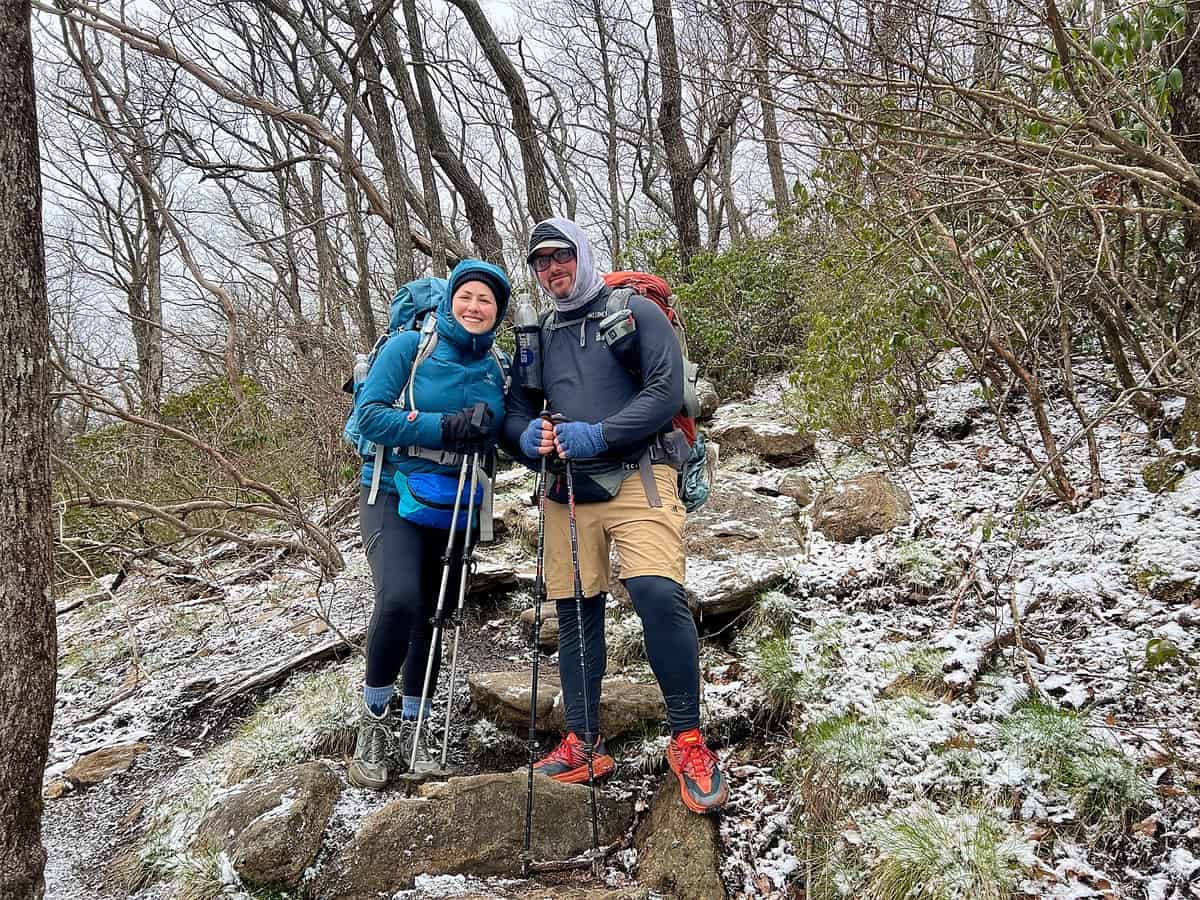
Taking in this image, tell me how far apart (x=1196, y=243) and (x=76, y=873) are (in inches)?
252

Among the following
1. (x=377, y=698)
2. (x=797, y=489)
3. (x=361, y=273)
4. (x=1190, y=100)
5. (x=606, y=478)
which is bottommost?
(x=377, y=698)

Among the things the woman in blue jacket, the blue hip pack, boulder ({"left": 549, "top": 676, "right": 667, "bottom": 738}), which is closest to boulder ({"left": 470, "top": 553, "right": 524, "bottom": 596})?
boulder ({"left": 549, "top": 676, "right": 667, "bottom": 738})

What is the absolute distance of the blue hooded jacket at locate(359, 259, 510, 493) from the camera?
3330mm

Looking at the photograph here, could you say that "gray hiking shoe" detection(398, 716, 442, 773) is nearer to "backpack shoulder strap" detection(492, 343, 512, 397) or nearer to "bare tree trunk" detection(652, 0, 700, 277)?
"backpack shoulder strap" detection(492, 343, 512, 397)

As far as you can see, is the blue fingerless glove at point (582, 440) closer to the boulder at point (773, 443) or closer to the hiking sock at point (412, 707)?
the hiking sock at point (412, 707)

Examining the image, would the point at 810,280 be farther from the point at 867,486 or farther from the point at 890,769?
the point at 890,769

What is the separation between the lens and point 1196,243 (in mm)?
3764

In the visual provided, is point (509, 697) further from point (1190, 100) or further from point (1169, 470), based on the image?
point (1190, 100)

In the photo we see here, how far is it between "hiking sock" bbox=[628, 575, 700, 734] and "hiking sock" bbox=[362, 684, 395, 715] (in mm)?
1339

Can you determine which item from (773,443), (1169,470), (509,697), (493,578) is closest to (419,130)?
(773,443)

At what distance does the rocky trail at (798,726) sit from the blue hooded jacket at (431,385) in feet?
4.94

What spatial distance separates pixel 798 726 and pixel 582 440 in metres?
1.80

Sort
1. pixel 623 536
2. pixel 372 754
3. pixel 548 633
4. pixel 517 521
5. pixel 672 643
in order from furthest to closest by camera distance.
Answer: pixel 517 521 < pixel 548 633 < pixel 372 754 < pixel 623 536 < pixel 672 643

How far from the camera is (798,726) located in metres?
3.55
